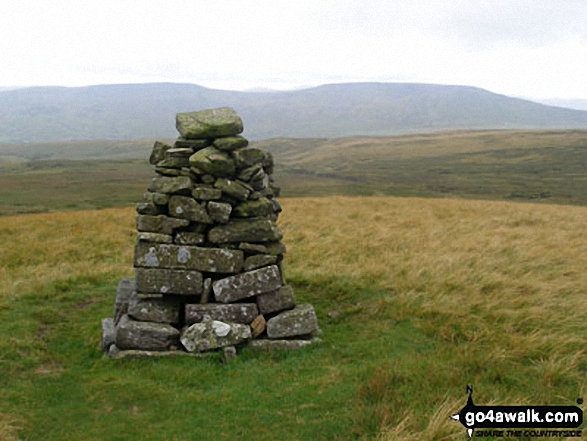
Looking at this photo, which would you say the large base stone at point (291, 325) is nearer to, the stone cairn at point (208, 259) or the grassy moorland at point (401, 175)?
the stone cairn at point (208, 259)

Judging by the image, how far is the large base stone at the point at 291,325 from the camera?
11445mm

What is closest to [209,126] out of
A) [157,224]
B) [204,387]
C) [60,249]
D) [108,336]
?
[157,224]

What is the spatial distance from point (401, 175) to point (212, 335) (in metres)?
117

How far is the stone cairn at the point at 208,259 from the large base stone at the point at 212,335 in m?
0.02

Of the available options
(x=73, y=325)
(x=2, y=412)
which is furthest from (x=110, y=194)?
(x=2, y=412)

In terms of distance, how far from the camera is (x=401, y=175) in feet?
406

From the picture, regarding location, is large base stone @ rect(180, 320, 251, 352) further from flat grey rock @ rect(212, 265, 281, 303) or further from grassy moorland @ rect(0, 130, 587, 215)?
grassy moorland @ rect(0, 130, 587, 215)

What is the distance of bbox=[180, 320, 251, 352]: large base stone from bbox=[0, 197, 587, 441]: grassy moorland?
0.54 metres

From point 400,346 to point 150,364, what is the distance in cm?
548

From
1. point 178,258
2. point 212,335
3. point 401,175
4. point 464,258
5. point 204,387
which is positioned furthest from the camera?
point 401,175

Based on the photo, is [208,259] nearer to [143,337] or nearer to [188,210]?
[188,210]

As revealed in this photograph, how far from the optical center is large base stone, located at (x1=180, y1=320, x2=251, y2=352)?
431 inches

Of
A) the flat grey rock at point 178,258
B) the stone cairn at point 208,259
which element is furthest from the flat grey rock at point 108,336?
the flat grey rock at point 178,258

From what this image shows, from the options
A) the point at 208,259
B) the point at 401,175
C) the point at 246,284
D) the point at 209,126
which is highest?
the point at 209,126
